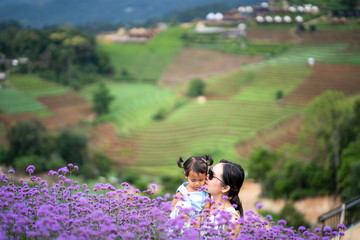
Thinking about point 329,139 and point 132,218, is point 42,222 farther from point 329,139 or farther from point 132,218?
point 329,139

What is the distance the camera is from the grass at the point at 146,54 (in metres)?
26.3

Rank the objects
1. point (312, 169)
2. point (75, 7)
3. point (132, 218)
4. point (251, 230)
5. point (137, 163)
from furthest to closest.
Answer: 1. point (75, 7)
2. point (137, 163)
3. point (312, 169)
4. point (251, 230)
5. point (132, 218)

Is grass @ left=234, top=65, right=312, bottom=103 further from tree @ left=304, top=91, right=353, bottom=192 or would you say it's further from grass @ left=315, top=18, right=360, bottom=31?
tree @ left=304, top=91, right=353, bottom=192

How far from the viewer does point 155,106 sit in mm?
24250

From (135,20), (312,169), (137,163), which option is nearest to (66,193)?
(312,169)

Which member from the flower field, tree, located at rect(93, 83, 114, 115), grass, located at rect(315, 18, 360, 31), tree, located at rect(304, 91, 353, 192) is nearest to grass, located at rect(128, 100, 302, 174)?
tree, located at rect(93, 83, 114, 115)

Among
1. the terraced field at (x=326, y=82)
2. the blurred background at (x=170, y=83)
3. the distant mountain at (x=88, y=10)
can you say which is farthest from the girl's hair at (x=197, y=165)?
the distant mountain at (x=88, y=10)

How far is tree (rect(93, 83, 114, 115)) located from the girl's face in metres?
22.5

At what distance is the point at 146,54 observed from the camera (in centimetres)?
2722

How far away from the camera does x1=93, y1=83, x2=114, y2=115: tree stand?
25078 millimetres

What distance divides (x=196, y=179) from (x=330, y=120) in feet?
43.9

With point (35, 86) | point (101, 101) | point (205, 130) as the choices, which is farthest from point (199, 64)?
point (35, 86)

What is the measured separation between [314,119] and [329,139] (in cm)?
79

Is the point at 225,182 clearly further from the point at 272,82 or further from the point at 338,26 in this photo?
the point at 272,82
